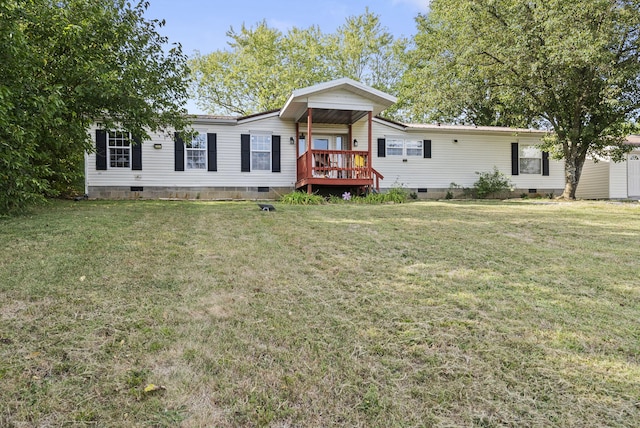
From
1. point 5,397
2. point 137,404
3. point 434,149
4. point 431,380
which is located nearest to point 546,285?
point 431,380

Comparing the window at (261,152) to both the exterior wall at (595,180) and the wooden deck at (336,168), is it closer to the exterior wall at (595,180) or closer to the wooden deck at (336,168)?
the wooden deck at (336,168)

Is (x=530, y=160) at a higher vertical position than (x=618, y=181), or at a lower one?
higher

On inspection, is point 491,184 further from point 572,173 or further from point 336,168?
point 336,168

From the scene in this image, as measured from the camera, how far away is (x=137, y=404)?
1878 mm

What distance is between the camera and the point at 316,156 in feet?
39.5

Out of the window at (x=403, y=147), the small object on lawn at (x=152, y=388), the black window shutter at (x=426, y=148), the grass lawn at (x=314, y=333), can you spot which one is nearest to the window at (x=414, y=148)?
the window at (x=403, y=147)

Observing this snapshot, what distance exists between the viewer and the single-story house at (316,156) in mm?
11750

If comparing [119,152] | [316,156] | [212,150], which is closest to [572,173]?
[316,156]

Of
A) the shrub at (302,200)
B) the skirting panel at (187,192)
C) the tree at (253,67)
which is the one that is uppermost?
the tree at (253,67)

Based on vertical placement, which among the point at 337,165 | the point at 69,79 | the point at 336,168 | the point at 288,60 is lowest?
the point at 336,168

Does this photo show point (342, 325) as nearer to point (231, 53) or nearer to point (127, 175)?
point (127, 175)

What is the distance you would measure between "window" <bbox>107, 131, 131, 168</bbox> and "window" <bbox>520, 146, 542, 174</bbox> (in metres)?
14.0

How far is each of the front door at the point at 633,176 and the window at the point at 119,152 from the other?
18942mm

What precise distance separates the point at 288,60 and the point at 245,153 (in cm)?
1518
